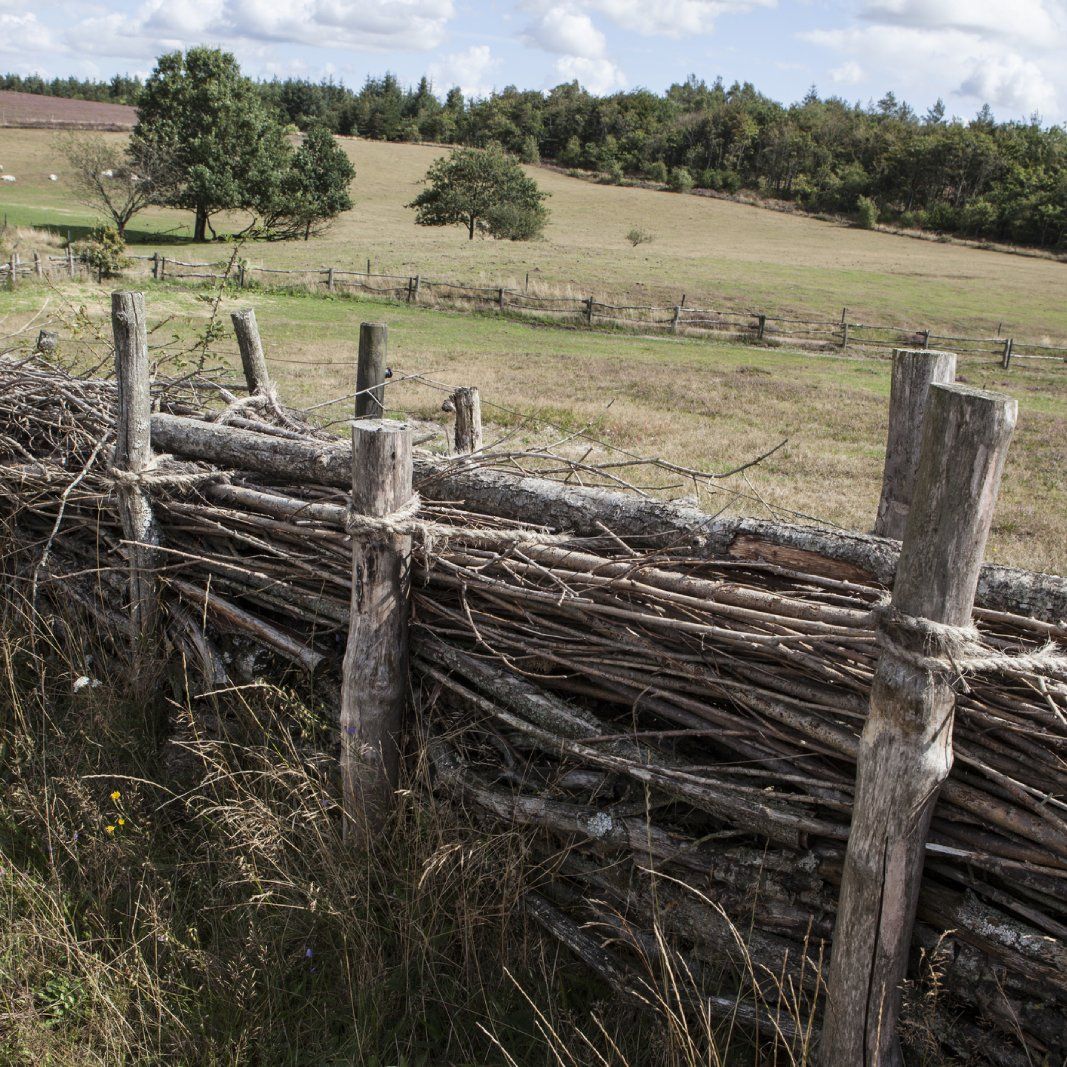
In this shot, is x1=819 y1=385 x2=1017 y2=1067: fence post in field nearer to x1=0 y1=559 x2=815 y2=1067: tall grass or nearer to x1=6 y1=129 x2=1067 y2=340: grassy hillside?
x1=0 y1=559 x2=815 y2=1067: tall grass

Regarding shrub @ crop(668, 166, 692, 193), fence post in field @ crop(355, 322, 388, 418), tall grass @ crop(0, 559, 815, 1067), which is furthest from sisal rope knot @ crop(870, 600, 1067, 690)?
shrub @ crop(668, 166, 692, 193)

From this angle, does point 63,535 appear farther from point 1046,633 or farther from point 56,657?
point 1046,633

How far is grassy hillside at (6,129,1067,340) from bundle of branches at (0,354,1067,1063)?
29.9m

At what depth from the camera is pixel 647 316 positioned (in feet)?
92.6

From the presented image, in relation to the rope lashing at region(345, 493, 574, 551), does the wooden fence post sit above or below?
above

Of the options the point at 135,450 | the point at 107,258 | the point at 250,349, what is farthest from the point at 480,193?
the point at 135,450

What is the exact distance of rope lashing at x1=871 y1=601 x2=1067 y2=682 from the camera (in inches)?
83.4

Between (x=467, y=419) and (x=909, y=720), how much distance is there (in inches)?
144

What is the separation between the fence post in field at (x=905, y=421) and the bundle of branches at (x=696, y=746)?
1.39 ft

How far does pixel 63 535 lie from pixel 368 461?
219 cm

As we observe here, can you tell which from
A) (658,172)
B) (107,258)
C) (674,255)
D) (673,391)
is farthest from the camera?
(658,172)

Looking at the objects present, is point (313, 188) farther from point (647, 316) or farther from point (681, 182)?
point (681, 182)

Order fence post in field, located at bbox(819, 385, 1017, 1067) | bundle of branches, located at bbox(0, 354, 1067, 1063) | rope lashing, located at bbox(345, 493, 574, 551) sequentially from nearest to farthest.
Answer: fence post in field, located at bbox(819, 385, 1017, 1067), bundle of branches, located at bbox(0, 354, 1067, 1063), rope lashing, located at bbox(345, 493, 574, 551)

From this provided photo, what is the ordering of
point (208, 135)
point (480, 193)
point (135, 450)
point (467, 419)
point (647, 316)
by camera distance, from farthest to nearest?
point (480, 193) → point (208, 135) → point (647, 316) → point (467, 419) → point (135, 450)
